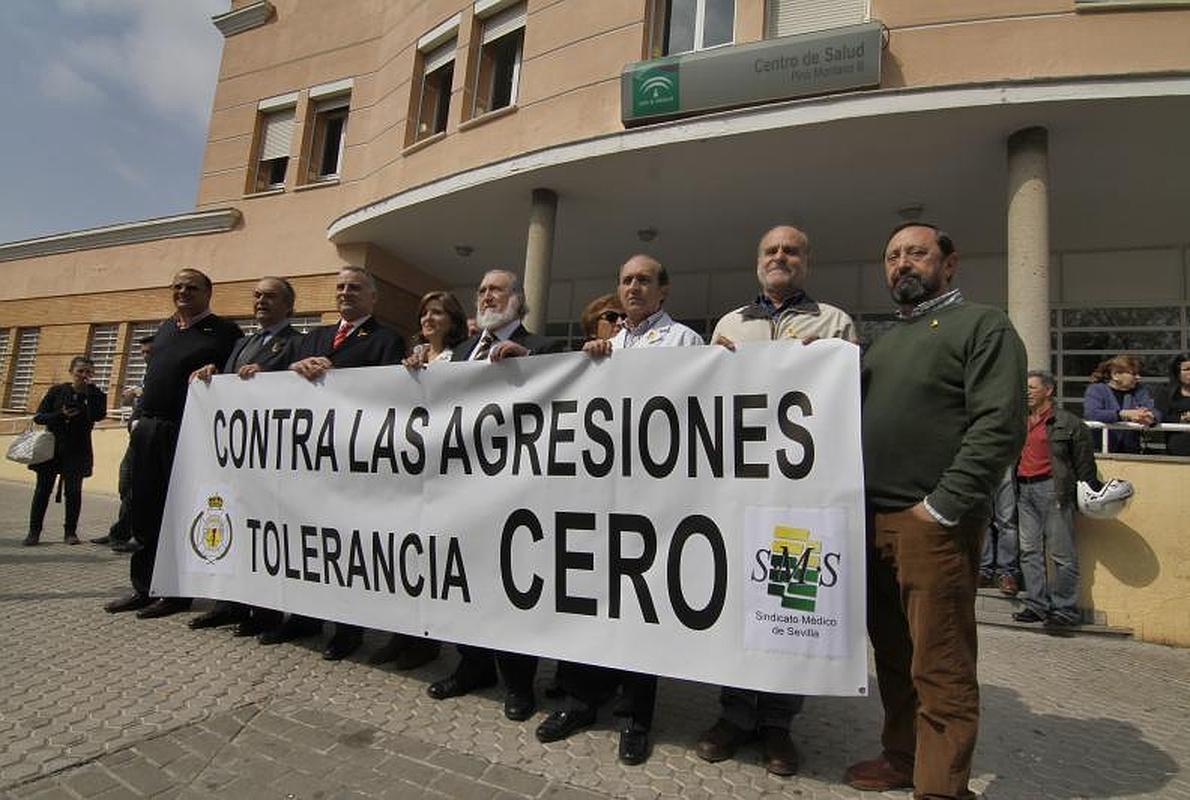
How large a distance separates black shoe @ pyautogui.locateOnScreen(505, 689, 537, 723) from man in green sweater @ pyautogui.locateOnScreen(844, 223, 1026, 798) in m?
1.30

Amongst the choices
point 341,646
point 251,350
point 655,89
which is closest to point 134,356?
point 251,350

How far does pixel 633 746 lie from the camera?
99.1 inches

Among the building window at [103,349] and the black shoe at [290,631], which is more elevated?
the building window at [103,349]

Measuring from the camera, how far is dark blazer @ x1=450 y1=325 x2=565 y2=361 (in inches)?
126


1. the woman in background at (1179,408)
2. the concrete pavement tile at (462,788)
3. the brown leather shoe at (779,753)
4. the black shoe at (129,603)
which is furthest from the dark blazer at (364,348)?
the woman in background at (1179,408)

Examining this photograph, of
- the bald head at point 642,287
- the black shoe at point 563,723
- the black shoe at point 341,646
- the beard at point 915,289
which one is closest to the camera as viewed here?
the beard at point 915,289

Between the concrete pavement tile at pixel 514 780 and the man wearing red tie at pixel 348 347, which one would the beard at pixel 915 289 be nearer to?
the concrete pavement tile at pixel 514 780

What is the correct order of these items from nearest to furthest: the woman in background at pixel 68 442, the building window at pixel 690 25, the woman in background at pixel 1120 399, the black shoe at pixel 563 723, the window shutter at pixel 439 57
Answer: the black shoe at pixel 563 723 → the woman in background at pixel 1120 399 → the woman in background at pixel 68 442 → the building window at pixel 690 25 → the window shutter at pixel 439 57

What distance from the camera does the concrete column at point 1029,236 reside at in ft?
20.5

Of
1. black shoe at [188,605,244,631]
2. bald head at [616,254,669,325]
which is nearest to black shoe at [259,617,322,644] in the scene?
black shoe at [188,605,244,631]

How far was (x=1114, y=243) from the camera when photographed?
907cm

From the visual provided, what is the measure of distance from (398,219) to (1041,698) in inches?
376

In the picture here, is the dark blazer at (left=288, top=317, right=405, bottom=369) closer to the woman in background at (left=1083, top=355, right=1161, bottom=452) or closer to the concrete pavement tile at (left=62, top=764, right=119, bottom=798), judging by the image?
the concrete pavement tile at (left=62, top=764, right=119, bottom=798)

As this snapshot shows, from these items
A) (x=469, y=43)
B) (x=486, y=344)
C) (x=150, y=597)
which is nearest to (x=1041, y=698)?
(x=486, y=344)
